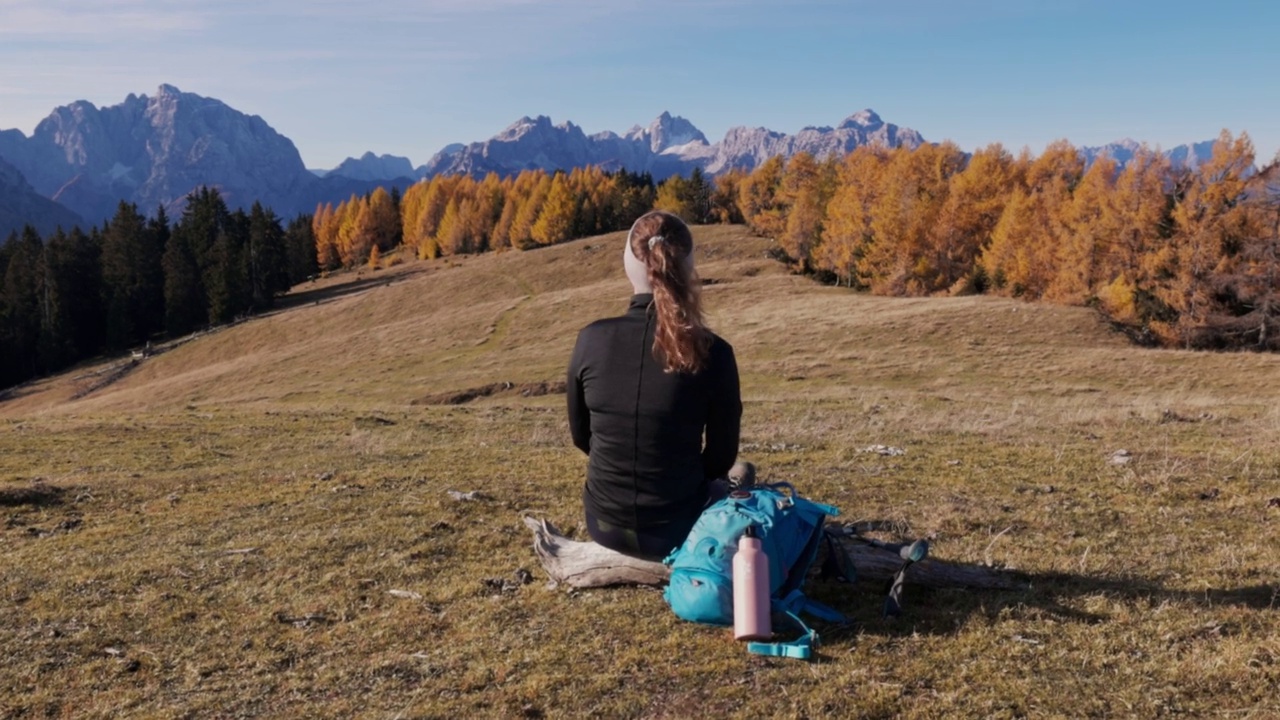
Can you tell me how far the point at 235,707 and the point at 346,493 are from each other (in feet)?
24.8

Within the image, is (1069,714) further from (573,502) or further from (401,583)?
(573,502)

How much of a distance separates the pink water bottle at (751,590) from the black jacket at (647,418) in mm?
886

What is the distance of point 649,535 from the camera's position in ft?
21.4

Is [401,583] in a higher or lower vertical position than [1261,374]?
higher

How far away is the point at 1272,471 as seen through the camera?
10906 mm

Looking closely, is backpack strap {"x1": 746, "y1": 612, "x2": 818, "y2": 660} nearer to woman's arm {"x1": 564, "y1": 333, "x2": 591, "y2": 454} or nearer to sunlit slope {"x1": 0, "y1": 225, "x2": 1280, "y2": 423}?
woman's arm {"x1": 564, "y1": 333, "x2": 591, "y2": 454}

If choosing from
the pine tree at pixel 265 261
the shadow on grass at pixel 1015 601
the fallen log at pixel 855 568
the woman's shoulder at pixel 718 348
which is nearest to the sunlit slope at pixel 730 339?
the pine tree at pixel 265 261

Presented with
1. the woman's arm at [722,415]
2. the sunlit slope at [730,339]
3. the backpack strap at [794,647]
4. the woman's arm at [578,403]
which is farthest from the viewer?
the sunlit slope at [730,339]

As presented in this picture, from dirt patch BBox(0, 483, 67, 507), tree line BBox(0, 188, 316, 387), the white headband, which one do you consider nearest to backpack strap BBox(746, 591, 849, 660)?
the white headband

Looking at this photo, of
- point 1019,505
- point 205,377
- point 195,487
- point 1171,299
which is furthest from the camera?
point 205,377

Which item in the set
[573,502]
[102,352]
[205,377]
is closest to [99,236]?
[102,352]

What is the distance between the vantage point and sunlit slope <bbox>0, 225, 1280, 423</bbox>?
122ft

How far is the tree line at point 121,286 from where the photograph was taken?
264 feet

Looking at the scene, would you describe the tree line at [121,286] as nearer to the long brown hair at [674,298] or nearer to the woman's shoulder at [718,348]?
the long brown hair at [674,298]
